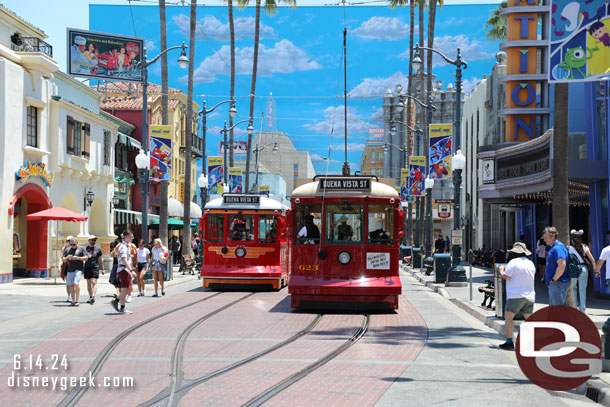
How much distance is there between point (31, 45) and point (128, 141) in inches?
623

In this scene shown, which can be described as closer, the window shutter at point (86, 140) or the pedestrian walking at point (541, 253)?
the pedestrian walking at point (541, 253)

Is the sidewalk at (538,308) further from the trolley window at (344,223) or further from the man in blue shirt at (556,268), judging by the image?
the trolley window at (344,223)

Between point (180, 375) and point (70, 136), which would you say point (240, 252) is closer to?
point (70, 136)

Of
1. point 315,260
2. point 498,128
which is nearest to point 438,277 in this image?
point 315,260

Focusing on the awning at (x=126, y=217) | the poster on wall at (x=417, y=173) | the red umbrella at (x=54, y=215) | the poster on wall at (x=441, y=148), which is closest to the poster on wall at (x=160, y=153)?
the red umbrella at (x=54, y=215)

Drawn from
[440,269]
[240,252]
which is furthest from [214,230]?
[440,269]

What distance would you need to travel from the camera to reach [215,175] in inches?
1766

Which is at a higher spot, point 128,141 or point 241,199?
point 128,141

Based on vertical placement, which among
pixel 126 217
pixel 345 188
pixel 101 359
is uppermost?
pixel 345 188

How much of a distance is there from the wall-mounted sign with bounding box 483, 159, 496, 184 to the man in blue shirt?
19.7 meters

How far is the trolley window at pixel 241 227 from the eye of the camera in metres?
24.8

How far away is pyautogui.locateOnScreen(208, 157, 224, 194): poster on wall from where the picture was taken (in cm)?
4425

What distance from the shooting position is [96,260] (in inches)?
806

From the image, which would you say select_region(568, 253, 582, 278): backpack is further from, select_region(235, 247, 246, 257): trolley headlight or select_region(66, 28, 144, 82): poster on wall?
select_region(66, 28, 144, 82): poster on wall
